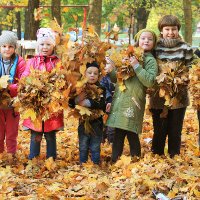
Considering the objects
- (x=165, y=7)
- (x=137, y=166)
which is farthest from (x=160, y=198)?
(x=165, y=7)

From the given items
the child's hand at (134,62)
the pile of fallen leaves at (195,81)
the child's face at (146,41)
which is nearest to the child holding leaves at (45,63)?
the child's hand at (134,62)

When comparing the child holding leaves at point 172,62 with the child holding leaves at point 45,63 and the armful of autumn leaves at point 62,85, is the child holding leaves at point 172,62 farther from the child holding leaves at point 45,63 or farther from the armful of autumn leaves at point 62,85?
the child holding leaves at point 45,63

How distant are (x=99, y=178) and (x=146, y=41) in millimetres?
1935

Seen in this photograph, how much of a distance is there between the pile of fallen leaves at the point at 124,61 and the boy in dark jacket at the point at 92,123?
280mm

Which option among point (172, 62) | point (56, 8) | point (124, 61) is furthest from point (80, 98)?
point (56, 8)

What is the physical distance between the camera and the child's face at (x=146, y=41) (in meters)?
5.84

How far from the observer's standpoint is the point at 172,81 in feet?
18.8

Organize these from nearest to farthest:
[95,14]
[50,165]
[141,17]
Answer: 1. [50,165]
2. [95,14]
3. [141,17]

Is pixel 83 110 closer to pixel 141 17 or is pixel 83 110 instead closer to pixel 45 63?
pixel 45 63

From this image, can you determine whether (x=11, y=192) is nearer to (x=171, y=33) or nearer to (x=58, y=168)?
(x=58, y=168)

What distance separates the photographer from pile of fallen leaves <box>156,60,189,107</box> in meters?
5.71

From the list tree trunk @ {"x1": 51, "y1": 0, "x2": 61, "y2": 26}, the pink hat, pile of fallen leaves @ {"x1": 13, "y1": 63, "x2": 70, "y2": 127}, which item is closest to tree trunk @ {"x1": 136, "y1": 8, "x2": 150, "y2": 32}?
tree trunk @ {"x1": 51, "y1": 0, "x2": 61, "y2": 26}

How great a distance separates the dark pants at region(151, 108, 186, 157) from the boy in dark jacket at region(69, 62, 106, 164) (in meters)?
0.82

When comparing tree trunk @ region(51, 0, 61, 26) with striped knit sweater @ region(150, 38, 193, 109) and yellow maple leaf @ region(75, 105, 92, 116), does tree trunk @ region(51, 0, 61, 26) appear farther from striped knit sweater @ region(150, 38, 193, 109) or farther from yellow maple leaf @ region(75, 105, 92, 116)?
yellow maple leaf @ region(75, 105, 92, 116)
